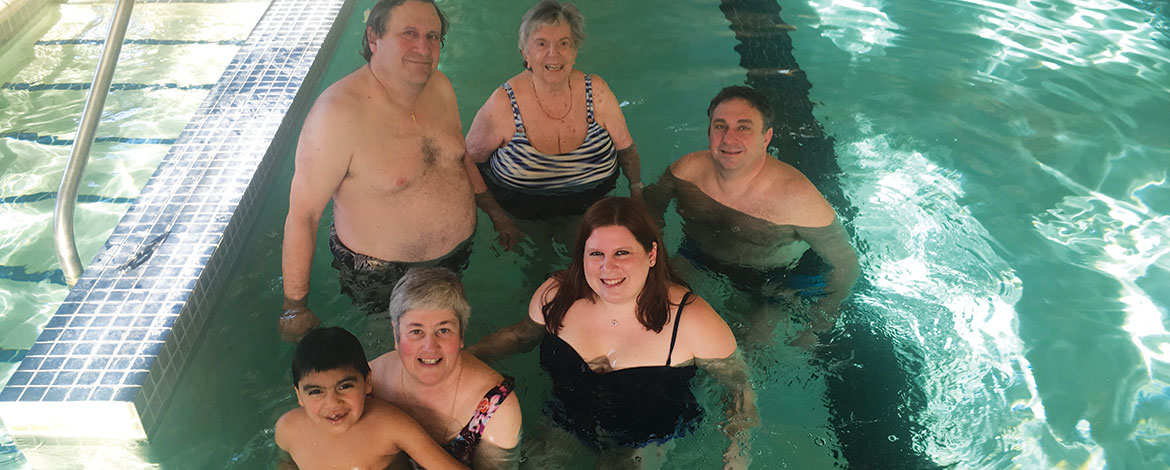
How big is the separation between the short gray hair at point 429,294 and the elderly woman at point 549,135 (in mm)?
1261

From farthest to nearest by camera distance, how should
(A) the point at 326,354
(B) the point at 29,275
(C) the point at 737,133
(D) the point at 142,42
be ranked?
(D) the point at 142,42 → (B) the point at 29,275 → (C) the point at 737,133 → (A) the point at 326,354

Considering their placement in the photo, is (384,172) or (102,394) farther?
(384,172)

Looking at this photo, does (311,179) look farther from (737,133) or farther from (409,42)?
(737,133)

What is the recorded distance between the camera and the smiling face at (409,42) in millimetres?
2982

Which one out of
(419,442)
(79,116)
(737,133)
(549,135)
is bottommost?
(79,116)

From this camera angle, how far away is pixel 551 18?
11.3ft

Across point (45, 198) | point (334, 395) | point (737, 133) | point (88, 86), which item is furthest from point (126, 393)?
point (88, 86)

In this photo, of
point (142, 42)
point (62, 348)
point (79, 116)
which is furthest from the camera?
point (142, 42)

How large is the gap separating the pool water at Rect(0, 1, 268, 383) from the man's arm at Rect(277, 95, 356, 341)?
67.7 inches

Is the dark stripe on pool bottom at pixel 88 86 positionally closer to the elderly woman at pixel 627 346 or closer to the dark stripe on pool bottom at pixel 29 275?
the dark stripe on pool bottom at pixel 29 275

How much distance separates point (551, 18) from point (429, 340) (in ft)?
5.23

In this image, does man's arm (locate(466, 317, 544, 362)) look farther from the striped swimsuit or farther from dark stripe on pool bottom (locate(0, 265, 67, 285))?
dark stripe on pool bottom (locate(0, 265, 67, 285))

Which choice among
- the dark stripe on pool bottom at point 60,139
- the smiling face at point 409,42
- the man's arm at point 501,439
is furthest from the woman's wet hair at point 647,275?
the dark stripe on pool bottom at point 60,139

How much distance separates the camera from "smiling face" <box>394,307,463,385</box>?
250cm
